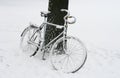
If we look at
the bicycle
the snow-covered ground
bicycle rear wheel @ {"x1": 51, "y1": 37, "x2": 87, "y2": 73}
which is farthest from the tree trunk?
the snow-covered ground

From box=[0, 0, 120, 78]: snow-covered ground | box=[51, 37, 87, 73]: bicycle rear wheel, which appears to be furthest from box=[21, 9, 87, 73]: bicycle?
box=[0, 0, 120, 78]: snow-covered ground

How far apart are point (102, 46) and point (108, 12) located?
15.7 ft

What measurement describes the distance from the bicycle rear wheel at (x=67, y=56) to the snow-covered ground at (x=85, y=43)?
0.17 meters

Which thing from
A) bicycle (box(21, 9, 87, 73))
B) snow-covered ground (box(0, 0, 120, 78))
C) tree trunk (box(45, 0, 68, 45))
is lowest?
snow-covered ground (box(0, 0, 120, 78))

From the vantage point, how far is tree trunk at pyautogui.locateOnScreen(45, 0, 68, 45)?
628 cm

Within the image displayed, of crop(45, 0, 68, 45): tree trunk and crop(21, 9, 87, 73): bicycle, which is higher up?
crop(45, 0, 68, 45): tree trunk

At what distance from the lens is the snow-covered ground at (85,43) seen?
5641mm

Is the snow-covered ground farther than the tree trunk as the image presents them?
No

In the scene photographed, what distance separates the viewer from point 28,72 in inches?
220

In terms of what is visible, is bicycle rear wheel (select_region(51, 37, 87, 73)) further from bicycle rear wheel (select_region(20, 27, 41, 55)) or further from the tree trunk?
bicycle rear wheel (select_region(20, 27, 41, 55))

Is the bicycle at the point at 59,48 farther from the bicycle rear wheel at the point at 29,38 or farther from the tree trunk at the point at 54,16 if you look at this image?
the tree trunk at the point at 54,16

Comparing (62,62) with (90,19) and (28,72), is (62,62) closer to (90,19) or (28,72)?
(28,72)

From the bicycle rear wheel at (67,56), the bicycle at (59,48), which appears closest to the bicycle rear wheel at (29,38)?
the bicycle at (59,48)

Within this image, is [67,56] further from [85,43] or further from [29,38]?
[85,43]
